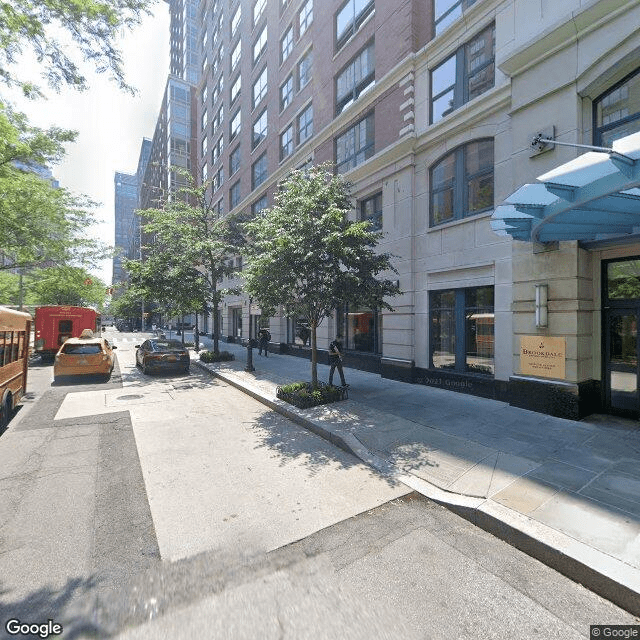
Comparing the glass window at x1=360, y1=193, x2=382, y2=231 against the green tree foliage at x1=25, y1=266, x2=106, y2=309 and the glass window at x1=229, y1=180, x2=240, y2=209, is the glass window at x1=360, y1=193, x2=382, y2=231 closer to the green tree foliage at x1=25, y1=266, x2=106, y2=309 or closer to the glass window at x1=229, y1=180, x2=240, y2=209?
the green tree foliage at x1=25, y1=266, x2=106, y2=309

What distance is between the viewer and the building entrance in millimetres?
7477

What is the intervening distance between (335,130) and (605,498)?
16295 mm

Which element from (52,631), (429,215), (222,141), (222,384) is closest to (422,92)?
(429,215)

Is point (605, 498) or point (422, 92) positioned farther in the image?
point (422, 92)

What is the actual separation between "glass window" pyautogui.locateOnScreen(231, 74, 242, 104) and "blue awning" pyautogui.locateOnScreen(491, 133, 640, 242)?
94.9 ft

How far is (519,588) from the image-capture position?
308 centimetres

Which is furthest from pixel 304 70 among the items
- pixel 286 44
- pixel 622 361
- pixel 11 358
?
pixel 622 361

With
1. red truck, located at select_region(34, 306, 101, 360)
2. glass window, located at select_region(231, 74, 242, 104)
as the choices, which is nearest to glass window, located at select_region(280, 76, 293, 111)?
glass window, located at select_region(231, 74, 242, 104)

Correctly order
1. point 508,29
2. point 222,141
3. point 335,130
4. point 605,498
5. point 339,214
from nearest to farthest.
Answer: point 605,498 < point 339,214 < point 508,29 < point 335,130 < point 222,141

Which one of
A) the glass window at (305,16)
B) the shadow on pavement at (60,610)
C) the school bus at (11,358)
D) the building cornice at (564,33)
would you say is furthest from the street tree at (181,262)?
the shadow on pavement at (60,610)

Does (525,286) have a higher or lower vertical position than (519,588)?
higher

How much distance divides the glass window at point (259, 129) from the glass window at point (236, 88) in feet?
Result: 20.4

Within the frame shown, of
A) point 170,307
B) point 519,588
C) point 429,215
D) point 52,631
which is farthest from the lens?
point 170,307

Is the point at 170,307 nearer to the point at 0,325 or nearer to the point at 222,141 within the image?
the point at 0,325
